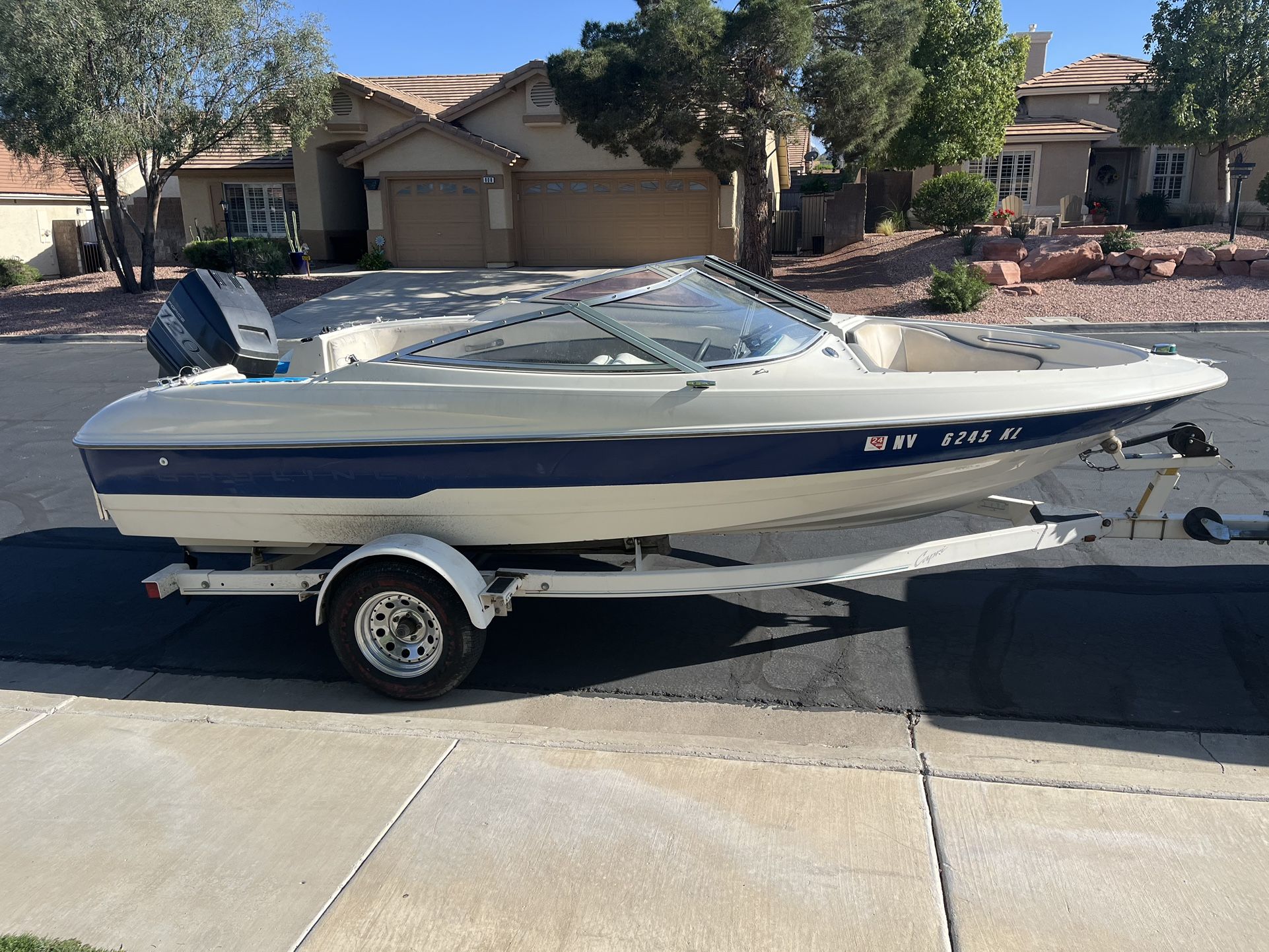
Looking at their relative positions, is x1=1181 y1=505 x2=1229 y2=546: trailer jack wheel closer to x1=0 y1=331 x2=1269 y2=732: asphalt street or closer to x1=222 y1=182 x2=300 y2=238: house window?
x1=0 y1=331 x2=1269 y2=732: asphalt street

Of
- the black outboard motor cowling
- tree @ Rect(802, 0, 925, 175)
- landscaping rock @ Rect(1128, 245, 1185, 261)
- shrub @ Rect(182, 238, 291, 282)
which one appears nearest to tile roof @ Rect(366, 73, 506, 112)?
shrub @ Rect(182, 238, 291, 282)

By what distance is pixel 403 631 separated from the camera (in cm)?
459

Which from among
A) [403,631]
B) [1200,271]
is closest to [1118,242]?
[1200,271]

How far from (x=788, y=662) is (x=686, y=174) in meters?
19.2

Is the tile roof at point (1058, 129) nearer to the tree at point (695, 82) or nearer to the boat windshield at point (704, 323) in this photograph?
the tree at point (695, 82)

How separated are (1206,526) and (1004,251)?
1609 centimetres

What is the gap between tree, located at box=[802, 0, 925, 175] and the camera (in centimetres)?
1658

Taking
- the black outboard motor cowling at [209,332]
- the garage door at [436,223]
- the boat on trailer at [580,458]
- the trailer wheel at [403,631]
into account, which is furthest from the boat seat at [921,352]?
the garage door at [436,223]

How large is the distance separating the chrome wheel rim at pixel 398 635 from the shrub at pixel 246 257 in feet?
59.9

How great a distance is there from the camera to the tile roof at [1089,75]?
29.6 meters

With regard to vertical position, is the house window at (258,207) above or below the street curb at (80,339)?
above

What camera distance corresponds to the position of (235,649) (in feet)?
17.0

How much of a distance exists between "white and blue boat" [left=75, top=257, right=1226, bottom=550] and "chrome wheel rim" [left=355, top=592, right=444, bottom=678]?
14.9 inches

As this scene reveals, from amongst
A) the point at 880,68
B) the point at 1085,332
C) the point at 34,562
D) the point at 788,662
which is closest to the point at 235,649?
the point at 34,562
